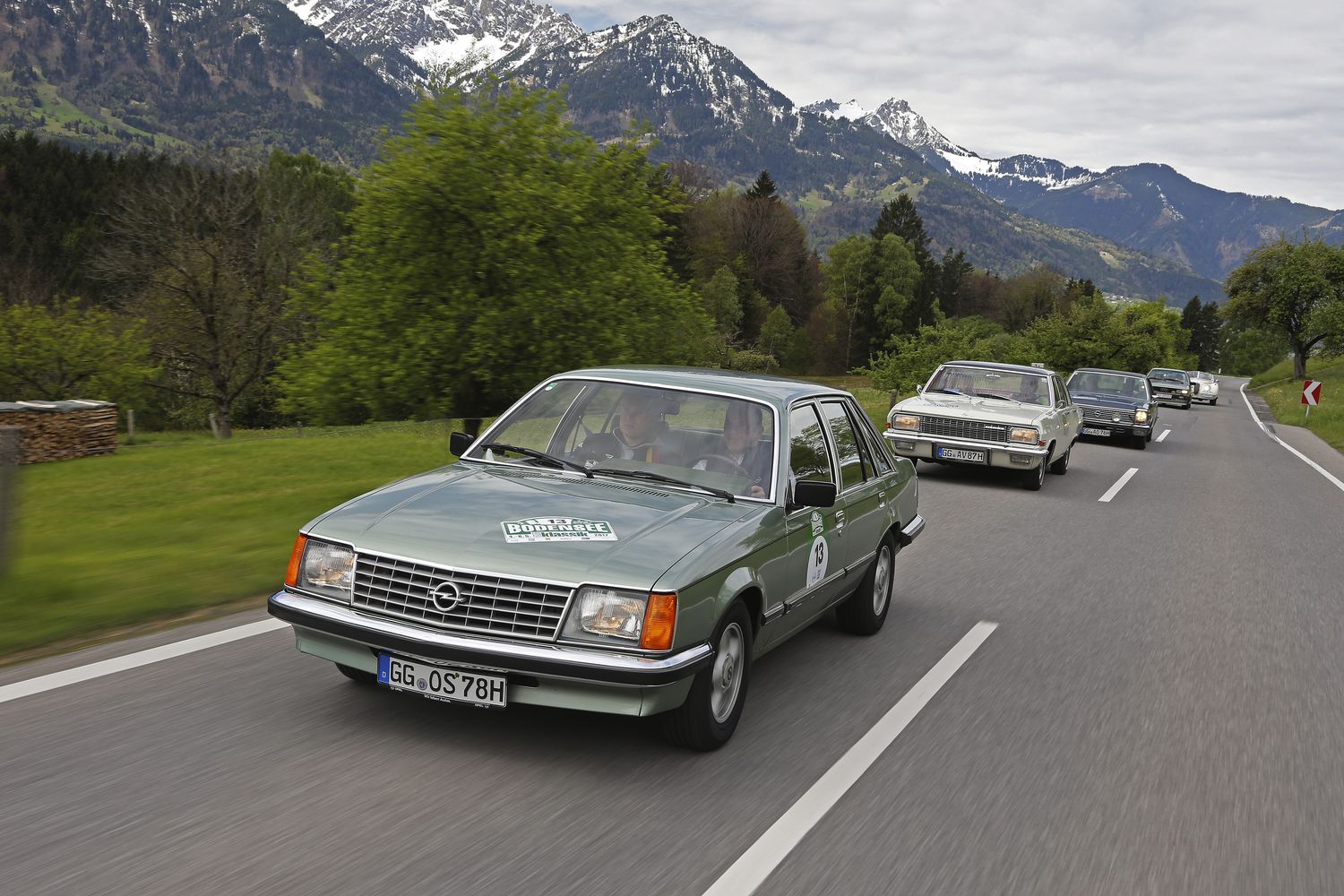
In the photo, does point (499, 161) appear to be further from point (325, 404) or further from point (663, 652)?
point (663, 652)

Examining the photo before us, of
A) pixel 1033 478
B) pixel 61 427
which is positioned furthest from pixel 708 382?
pixel 61 427

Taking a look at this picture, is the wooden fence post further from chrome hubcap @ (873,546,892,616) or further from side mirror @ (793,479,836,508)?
chrome hubcap @ (873,546,892,616)

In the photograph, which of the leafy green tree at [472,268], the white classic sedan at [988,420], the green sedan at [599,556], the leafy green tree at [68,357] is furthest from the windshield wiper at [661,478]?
the leafy green tree at [68,357]

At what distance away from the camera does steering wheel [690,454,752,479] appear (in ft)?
17.5

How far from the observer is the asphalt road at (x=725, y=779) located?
11.3 ft

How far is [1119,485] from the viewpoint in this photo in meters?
16.3

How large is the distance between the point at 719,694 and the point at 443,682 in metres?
1.14

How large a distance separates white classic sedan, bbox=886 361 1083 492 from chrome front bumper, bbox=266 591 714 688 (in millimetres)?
11271

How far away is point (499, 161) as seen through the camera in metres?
13.6

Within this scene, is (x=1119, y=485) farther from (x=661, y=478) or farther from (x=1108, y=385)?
(x=661, y=478)

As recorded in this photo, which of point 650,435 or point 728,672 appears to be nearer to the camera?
point 728,672

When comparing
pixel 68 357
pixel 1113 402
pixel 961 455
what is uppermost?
pixel 1113 402

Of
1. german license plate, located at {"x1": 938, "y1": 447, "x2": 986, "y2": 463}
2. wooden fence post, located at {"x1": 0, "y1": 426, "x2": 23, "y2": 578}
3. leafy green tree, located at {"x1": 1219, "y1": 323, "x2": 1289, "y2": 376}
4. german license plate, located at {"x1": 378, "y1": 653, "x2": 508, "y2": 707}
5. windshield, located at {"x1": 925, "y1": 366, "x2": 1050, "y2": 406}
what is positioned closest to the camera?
german license plate, located at {"x1": 378, "y1": 653, "x2": 508, "y2": 707}

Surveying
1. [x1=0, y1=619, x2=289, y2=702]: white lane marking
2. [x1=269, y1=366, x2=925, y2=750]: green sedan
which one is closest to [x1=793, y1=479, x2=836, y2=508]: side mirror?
[x1=269, y1=366, x2=925, y2=750]: green sedan
